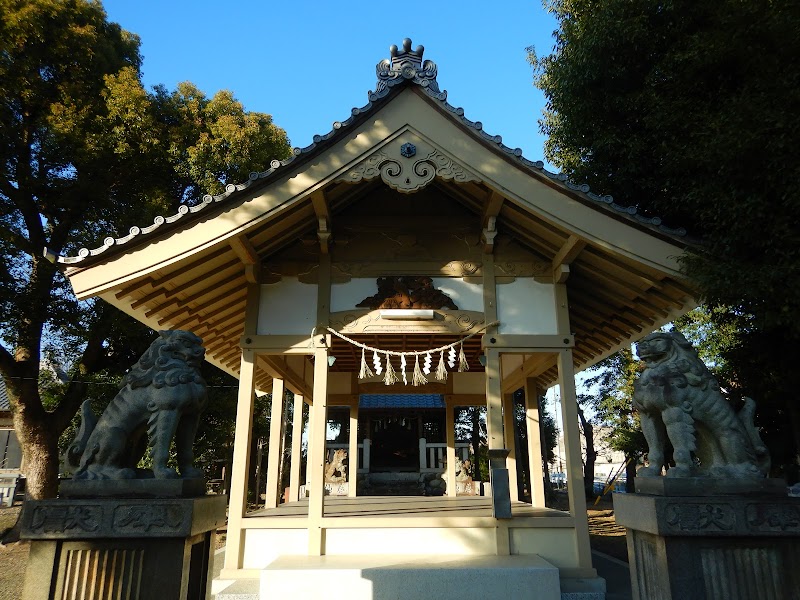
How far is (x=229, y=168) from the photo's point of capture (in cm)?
1256

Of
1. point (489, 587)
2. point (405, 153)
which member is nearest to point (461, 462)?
point (489, 587)

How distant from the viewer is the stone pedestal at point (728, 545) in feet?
9.89

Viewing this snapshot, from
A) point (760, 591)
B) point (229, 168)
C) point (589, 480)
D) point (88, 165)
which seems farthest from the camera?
point (589, 480)

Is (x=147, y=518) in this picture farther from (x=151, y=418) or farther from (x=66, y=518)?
(x=151, y=418)

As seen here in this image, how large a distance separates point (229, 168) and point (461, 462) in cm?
945

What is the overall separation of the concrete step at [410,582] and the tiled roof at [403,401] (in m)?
9.62

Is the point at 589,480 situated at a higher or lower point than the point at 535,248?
lower

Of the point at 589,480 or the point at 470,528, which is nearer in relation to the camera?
the point at 470,528

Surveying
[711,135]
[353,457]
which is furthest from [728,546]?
[353,457]

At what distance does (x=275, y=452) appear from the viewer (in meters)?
8.34

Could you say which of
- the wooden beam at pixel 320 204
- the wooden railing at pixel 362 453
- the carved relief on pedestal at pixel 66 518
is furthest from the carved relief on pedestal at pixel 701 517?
the wooden railing at pixel 362 453

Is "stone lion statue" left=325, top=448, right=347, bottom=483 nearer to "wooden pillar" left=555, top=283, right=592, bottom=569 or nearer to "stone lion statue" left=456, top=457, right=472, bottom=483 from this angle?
"stone lion statue" left=456, top=457, right=472, bottom=483

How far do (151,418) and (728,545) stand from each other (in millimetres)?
3680

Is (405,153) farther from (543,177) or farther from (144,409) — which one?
(144,409)
